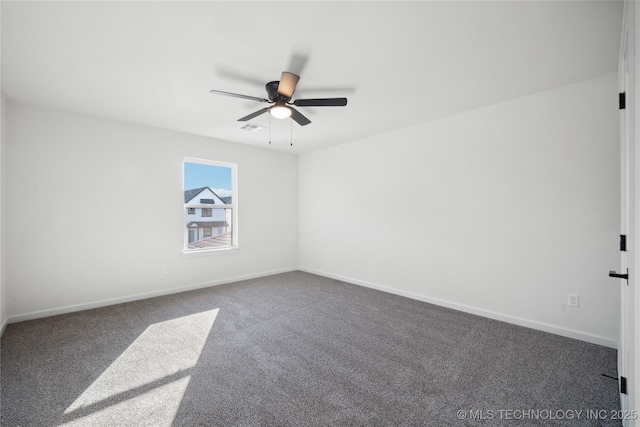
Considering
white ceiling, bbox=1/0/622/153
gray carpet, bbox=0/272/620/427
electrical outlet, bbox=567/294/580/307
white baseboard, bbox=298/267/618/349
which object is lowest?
gray carpet, bbox=0/272/620/427

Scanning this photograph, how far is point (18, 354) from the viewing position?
243 centimetres

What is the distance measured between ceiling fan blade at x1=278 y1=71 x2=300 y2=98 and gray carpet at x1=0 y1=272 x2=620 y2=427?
236cm

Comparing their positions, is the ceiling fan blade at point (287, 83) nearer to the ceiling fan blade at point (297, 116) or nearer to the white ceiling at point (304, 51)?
the white ceiling at point (304, 51)

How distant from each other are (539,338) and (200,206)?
4.78 meters

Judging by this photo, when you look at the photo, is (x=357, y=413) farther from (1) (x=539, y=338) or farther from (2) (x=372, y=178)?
(2) (x=372, y=178)

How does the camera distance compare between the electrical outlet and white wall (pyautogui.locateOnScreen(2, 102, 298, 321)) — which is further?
white wall (pyautogui.locateOnScreen(2, 102, 298, 321))

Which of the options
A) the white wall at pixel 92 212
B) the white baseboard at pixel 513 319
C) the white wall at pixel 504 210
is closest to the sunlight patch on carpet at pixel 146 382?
the white wall at pixel 92 212

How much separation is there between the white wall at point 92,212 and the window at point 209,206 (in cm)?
16

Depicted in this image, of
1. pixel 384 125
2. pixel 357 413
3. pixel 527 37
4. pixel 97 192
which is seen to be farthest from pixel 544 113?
pixel 97 192

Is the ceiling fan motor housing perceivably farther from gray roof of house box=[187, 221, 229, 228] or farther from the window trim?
gray roof of house box=[187, 221, 229, 228]

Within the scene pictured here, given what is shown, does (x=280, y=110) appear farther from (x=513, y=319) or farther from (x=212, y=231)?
(x=513, y=319)

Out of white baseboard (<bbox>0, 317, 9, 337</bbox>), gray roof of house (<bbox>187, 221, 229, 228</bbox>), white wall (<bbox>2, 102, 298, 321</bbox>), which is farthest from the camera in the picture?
gray roof of house (<bbox>187, 221, 229, 228</bbox>)

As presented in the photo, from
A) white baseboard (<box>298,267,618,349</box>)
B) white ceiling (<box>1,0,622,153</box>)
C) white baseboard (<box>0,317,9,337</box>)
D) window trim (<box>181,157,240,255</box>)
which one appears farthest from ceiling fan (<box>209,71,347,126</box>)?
white baseboard (<box>0,317,9,337</box>)

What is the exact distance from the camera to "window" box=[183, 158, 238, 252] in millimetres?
4493
